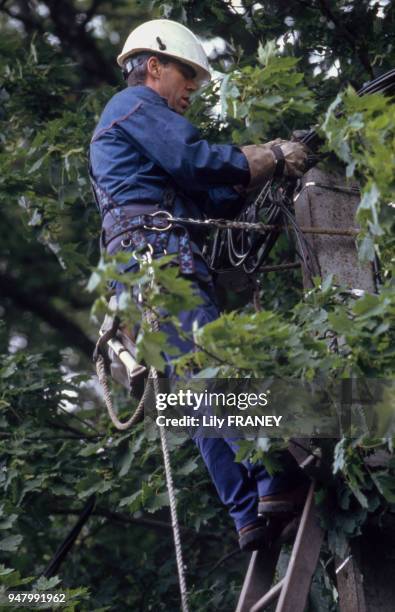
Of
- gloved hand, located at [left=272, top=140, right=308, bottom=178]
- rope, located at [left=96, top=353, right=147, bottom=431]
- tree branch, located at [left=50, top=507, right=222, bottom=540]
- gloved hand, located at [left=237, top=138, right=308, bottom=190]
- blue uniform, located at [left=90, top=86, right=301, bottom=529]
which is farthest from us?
tree branch, located at [left=50, top=507, right=222, bottom=540]

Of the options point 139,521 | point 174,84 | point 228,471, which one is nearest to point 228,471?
point 228,471

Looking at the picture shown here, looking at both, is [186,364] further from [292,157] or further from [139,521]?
[139,521]

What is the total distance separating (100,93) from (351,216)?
2.68m

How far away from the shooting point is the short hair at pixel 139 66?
6809mm

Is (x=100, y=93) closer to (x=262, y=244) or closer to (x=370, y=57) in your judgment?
(x=370, y=57)

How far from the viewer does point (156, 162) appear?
6.29m

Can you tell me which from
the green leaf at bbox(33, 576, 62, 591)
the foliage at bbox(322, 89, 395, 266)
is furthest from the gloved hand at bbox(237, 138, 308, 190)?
the green leaf at bbox(33, 576, 62, 591)

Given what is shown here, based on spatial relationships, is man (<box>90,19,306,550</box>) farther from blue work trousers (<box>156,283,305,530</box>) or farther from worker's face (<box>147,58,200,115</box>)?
worker's face (<box>147,58,200,115</box>)

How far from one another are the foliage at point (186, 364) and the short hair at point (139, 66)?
40 cm

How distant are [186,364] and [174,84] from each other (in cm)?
177

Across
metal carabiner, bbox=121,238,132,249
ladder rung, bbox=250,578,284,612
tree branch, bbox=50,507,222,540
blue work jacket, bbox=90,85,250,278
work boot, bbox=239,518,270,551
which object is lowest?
ladder rung, bbox=250,578,284,612

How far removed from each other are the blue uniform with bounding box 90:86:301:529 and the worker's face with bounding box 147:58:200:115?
0.21 metres

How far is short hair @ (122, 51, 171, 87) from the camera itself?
6.81 m

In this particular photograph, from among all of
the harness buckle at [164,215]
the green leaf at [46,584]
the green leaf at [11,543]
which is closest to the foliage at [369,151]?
the harness buckle at [164,215]
